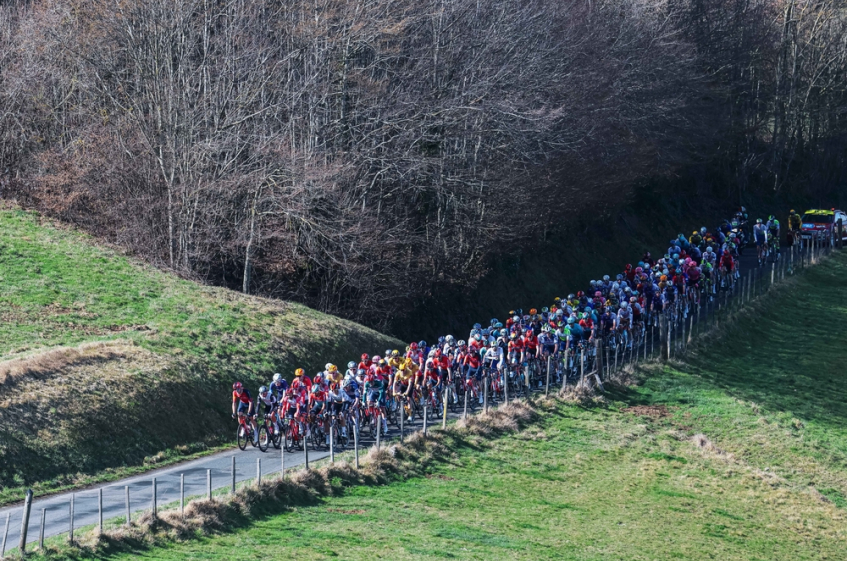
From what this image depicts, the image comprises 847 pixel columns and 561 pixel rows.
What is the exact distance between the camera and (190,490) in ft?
76.8

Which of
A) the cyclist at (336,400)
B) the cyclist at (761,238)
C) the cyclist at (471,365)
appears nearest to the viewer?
the cyclist at (336,400)

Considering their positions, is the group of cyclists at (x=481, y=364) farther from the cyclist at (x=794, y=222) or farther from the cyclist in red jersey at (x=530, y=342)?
the cyclist at (x=794, y=222)

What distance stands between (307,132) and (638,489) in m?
22.7

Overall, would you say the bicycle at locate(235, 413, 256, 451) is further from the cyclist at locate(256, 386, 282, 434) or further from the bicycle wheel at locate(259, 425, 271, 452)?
the cyclist at locate(256, 386, 282, 434)

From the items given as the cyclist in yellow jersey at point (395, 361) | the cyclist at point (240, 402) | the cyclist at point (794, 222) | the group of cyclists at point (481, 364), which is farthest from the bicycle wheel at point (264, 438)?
the cyclist at point (794, 222)

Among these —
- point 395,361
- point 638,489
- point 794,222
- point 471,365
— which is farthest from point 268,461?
point 794,222

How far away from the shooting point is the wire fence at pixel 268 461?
20.2 metres

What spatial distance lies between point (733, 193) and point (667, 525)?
165 ft

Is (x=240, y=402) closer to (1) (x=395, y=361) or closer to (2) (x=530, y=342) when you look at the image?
(1) (x=395, y=361)

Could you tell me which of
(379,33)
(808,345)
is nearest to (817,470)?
(808,345)

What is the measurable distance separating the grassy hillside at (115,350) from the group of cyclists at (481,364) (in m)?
1.68

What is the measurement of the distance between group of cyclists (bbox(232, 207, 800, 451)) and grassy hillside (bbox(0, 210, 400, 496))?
1.68m

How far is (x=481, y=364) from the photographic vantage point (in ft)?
103

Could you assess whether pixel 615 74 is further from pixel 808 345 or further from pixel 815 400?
pixel 815 400
